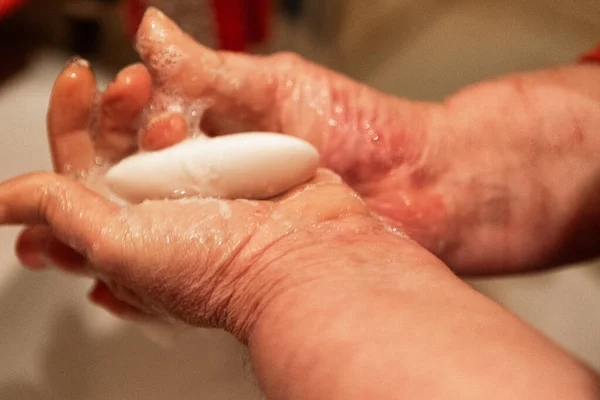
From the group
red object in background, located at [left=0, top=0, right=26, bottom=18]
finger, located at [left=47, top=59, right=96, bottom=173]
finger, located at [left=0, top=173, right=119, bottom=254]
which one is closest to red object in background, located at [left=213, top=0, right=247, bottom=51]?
red object in background, located at [left=0, top=0, right=26, bottom=18]

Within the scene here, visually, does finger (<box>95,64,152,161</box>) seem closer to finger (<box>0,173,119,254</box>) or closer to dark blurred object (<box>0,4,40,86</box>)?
finger (<box>0,173,119,254</box>)

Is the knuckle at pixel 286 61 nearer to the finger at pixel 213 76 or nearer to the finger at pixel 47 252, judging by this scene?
the finger at pixel 213 76

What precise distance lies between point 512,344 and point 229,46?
790mm

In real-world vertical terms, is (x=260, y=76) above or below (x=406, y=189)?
above

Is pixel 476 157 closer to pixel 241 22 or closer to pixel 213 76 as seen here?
pixel 213 76

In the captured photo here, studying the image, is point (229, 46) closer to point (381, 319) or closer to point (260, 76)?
point (260, 76)

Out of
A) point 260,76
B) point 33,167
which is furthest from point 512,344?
point 33,167

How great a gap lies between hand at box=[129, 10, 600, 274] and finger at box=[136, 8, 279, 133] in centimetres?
3

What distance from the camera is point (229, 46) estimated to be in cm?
101

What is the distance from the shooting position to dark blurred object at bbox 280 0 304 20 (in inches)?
46.9

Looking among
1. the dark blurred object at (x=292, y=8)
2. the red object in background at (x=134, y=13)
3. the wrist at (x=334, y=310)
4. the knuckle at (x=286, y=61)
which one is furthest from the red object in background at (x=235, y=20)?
the wrist at (x=334, y=310)

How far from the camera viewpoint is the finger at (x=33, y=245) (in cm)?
62

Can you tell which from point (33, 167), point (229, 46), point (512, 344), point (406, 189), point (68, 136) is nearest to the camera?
point (512, 344)

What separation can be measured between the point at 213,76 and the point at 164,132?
0.07 metres
